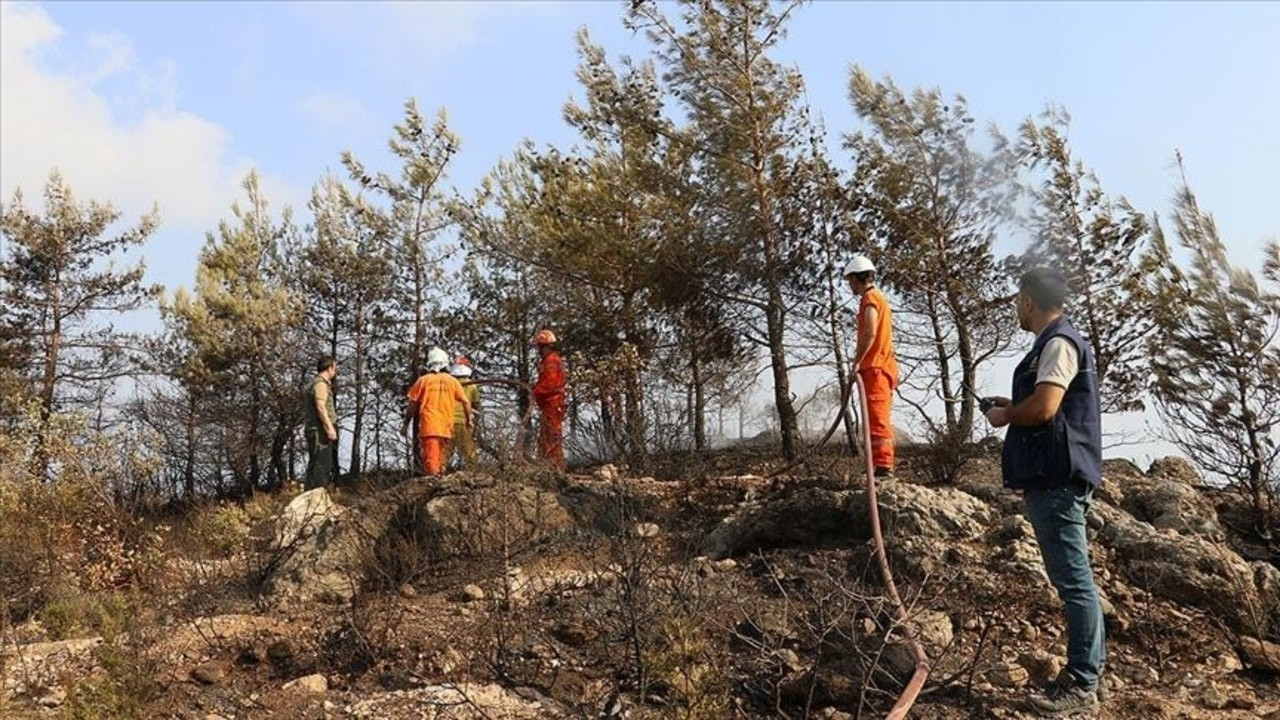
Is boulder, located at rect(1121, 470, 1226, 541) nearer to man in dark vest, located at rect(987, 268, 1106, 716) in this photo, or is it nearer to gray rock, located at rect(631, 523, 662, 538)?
man in dark vest, located at rect(987, 268, 1106, 716)

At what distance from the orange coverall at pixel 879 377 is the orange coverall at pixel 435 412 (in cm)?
421

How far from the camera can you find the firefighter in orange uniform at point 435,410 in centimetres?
951

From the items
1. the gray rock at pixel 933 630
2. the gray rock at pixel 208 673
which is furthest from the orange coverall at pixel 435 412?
the gray rock at pixel 933 630

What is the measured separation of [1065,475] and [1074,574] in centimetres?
37

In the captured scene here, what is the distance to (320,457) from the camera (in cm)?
1073

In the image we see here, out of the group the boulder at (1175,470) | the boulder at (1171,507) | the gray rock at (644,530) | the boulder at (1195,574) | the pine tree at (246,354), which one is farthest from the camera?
the pine tree at (246,354)

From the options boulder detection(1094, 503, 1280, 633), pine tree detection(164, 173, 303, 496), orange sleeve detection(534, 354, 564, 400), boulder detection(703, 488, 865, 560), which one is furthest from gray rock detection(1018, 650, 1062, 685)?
pine tree detection(164, 173, 303, 496)

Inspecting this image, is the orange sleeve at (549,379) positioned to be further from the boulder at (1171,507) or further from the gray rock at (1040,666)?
the gray rock at (1040,666)

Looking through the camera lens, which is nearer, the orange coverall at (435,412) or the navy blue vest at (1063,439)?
the navy blue vest at (1063,439)

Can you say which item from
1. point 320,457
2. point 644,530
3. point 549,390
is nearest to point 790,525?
point 644,530

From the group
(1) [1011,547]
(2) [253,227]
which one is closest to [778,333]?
(1) [1011,547]

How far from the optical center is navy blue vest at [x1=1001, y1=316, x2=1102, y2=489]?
4.04 meters

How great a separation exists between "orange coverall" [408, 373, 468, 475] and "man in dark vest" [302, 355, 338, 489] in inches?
48.1

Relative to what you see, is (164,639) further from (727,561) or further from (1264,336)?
(1264,336)
